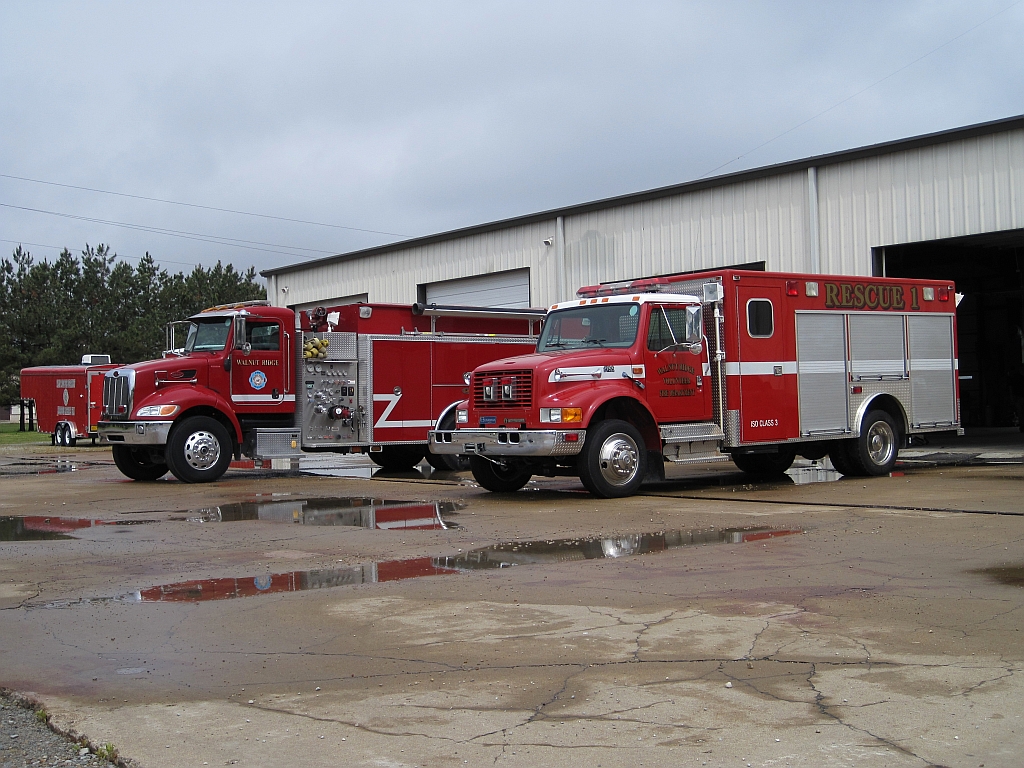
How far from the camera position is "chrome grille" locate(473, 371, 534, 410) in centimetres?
1330

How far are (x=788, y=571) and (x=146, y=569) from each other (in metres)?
5.04

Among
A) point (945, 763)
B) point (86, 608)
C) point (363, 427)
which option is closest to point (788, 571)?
point (945, 763)

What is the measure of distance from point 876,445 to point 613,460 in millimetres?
5015

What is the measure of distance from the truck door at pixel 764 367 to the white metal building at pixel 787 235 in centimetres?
677

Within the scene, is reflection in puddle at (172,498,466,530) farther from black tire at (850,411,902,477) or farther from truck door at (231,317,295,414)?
black tire at (850,411,902,477)

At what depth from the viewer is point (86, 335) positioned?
5059 centimetres

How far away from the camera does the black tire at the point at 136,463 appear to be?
58.9ft

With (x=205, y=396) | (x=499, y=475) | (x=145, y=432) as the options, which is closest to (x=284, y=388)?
(x=205, y=396)

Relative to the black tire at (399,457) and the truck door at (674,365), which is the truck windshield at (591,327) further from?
the black tire at (399,457)

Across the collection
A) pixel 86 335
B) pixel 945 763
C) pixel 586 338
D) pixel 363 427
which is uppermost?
pixel 86 335

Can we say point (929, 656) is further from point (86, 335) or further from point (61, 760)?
point (86, 335)

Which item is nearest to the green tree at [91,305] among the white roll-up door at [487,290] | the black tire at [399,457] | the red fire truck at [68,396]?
the red fire truck at [68,396]

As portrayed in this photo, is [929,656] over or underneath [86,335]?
underneath

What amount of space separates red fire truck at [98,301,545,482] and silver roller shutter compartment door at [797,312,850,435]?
527 cm
